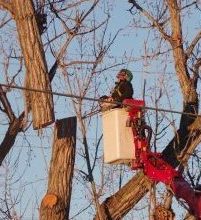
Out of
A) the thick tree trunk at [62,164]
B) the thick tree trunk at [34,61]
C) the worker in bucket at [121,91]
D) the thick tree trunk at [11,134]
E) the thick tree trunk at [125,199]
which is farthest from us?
the thick tree trunk at [11,134]

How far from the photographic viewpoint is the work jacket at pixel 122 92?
834cm

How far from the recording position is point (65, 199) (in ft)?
31.8

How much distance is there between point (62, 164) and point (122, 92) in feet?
6.20

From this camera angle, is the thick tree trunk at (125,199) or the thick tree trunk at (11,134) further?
the thick tree trunk at (11,134)

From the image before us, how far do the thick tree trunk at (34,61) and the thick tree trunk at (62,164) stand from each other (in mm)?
724

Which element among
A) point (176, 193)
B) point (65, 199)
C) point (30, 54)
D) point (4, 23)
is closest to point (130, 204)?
point (65, 199)

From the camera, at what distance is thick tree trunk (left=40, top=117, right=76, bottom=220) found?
967 cm

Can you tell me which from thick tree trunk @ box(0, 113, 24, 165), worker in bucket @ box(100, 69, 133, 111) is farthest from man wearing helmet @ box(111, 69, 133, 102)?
thick tree trunk @ box(0, 113, 24, 165)

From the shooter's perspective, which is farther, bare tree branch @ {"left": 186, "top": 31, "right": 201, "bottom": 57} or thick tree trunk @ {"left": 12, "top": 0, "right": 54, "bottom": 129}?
bare tree branch @ {"left": 186, "top": 31, "right": 201, "bottom": 57}

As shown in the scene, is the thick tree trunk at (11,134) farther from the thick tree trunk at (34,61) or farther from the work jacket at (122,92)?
the work jacket at (122,92)

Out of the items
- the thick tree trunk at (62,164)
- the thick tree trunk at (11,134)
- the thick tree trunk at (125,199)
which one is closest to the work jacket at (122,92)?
the thick tree trunk at (62,164)

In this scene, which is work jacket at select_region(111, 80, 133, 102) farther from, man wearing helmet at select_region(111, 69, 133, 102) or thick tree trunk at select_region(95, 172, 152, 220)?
thick tree trunk at select_region(95, 172, 152, 220)

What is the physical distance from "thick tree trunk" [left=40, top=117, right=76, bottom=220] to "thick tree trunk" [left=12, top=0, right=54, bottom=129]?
28.5 inches

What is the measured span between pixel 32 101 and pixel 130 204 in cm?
236
